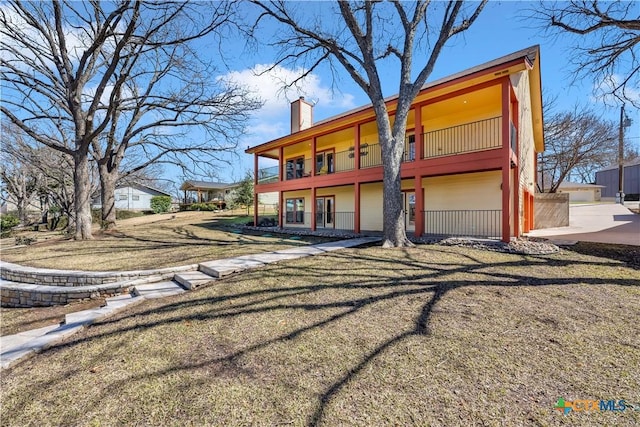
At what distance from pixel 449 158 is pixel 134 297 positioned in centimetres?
969

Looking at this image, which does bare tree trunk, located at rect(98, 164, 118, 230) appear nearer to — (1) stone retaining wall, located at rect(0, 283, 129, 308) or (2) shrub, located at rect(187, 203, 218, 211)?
(1) stone retaining wall, located at rect(0, 283, 129, 308)

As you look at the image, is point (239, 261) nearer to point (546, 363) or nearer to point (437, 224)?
point (546, 363)

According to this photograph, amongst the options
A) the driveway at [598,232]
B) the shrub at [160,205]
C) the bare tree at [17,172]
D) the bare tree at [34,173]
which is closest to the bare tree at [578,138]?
the driveway at [598,232]

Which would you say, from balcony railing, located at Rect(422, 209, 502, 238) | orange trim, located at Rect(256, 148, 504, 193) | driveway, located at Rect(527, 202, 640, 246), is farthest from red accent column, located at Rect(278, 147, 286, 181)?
driveway, located at Rect(527, 202, 640, 246)

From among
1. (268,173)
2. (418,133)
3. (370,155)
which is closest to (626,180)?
(370,155)

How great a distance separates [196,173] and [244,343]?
1478 cm

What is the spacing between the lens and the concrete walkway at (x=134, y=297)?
3902mm

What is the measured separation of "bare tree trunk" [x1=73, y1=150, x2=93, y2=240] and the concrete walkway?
29.5 ft

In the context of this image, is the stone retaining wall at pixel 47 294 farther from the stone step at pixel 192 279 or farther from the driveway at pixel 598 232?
the driveway at pixel 598 232

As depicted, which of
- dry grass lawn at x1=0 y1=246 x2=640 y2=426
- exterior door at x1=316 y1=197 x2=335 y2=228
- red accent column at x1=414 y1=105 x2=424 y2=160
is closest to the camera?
dry grass lawn at x1=0 y1=246 x2=640 y2=426

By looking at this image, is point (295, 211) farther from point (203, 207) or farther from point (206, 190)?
point (206, 190)

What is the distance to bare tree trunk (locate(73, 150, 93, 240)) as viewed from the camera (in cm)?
1245

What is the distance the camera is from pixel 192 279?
611 cm

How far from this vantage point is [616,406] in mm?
2246
